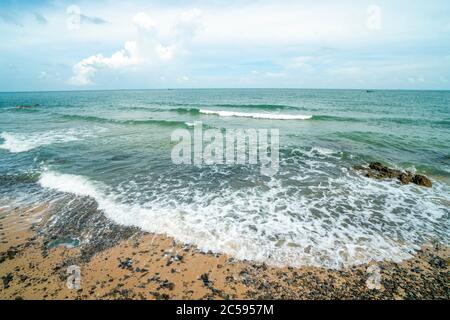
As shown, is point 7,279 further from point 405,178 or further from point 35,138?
point 35,138

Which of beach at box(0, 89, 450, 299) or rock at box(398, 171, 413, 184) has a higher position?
rock at box(398, 171, 413, 184)

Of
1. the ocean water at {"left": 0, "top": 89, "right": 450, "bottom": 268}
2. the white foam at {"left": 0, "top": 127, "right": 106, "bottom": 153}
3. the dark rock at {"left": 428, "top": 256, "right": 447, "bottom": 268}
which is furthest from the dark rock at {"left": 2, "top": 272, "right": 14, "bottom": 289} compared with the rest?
the white foam at {"left": 0, "top": 127, "right": 106, "bottom": 153}

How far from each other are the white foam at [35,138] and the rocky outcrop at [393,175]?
20.0 metres

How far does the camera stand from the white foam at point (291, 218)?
6.13m

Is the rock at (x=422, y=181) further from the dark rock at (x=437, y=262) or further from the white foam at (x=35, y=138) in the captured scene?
the white foam at (x=35, y=138)

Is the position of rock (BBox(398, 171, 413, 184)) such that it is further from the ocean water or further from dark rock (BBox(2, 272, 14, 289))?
dark rock (BBox(2, 272, 14, 289))

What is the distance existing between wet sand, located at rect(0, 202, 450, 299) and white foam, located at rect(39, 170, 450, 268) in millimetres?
384

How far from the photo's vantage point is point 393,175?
1111 centimetres

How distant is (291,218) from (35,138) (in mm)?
21424

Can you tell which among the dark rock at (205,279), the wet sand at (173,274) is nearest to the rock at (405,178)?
the wet sand at (173,274)

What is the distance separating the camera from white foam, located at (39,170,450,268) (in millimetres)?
6129

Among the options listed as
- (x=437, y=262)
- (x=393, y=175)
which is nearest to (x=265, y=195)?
(x=437, y=262)

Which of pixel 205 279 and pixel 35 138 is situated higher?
pixel 35 138
